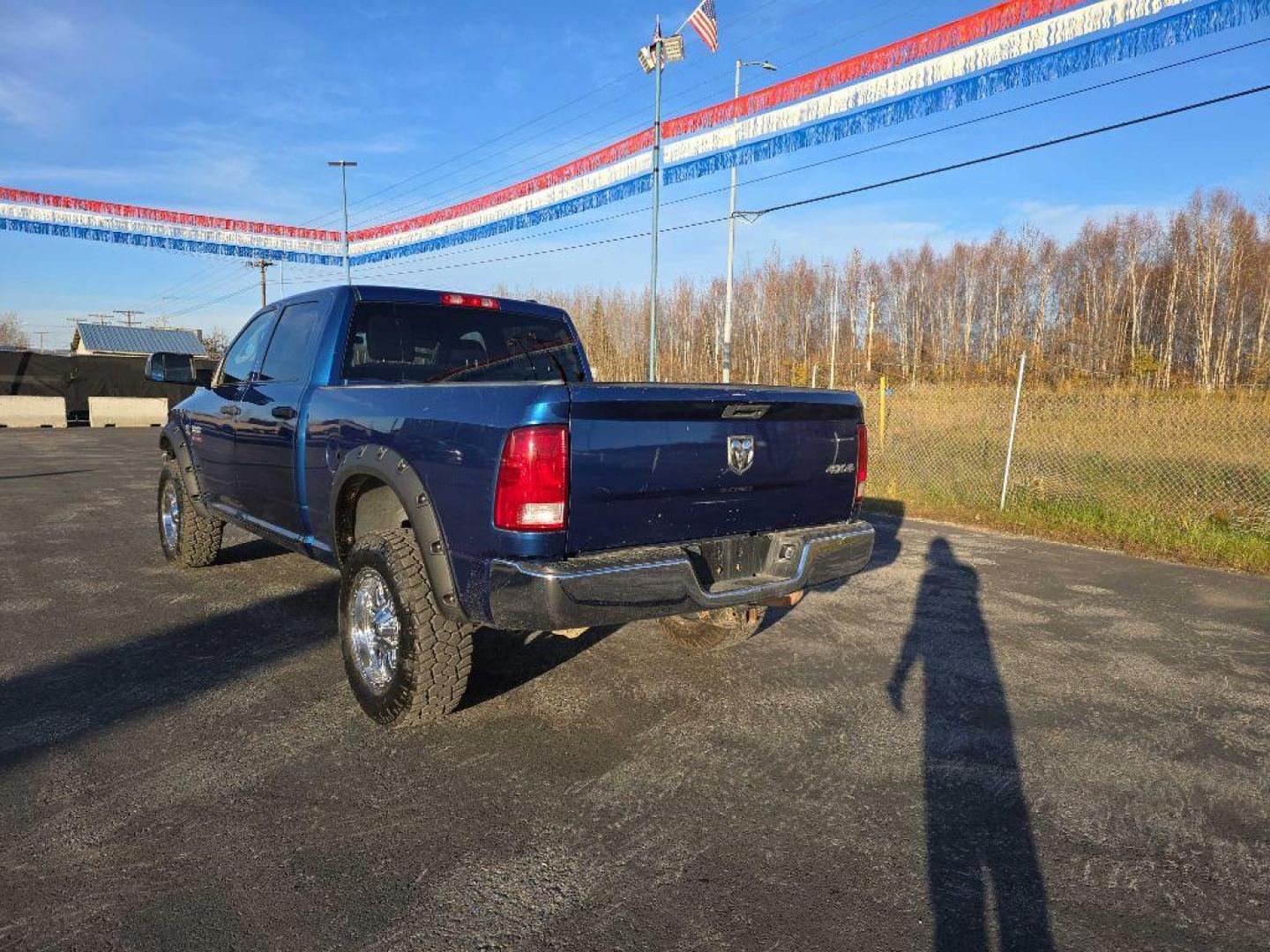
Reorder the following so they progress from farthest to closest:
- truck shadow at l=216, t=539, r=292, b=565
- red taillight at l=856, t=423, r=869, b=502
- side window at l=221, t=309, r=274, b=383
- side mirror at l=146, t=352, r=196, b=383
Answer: truck shadow at l=216, t=539, r=292, b=565 → side mirror at l=146, t=352, r=196, b=383 → side window at l=221, t=309, r=274, b=383 → red taillight at l=856, t=423, r=869, b=502

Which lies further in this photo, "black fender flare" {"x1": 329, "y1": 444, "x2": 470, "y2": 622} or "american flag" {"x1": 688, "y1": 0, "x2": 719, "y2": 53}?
"american flag" {"x1": 688, "y1": 0, "x2": 719, "y2": 53}

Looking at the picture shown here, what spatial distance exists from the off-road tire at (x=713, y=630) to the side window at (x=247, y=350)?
3.17m

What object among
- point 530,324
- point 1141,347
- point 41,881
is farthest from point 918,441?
point 1141,347

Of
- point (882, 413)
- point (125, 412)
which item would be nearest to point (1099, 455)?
point (882, 413)

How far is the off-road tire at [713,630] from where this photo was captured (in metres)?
4.35

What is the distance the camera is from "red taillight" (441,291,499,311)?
4.45 m

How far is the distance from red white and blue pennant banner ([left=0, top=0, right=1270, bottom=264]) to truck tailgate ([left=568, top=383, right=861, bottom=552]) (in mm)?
8581

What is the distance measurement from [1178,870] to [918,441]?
10.2m

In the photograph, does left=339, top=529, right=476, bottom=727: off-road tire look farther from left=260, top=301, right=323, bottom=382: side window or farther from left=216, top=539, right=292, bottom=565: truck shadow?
left=216, top=539, right=292, bottom=565: truck shadow

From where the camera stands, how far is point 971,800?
280 cm

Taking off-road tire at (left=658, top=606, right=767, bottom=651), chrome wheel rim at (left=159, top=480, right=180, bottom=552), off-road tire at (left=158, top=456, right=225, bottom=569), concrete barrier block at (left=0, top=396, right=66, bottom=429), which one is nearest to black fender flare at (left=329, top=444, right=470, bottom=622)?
off-road tire at (left=658, top=606, right=767, bottom=651)

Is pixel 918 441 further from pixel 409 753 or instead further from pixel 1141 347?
pixel 1141 347

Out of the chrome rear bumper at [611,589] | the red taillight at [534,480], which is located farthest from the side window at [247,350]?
the chrome rear bumper at [611,589]

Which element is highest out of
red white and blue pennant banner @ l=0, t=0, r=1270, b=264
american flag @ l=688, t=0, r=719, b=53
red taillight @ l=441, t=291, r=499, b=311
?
american flag @ l=688, t=0, r=719, b=53
